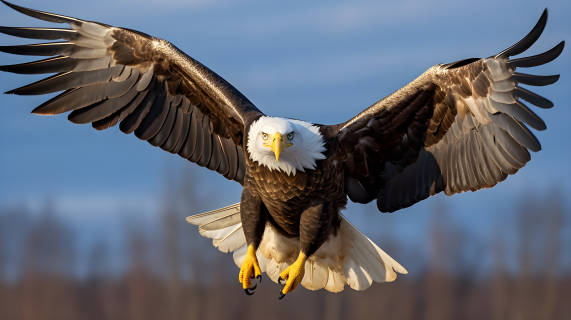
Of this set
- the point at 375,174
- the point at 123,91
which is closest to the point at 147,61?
the point at 123,91

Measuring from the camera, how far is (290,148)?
4305 mm

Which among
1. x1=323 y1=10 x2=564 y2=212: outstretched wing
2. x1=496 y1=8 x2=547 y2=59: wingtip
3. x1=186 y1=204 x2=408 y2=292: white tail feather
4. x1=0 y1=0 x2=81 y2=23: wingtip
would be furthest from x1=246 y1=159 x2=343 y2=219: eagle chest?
x1=0 y1=0 x2=81 y2=23: wingtip

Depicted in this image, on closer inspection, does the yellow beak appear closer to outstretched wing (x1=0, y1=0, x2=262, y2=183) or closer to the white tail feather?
outstretched wing (x1=0, y1=0, x2=262, y2=183)

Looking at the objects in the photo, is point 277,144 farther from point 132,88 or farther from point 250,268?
point 132,88

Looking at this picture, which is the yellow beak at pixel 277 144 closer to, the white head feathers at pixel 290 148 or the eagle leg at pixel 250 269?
the white head feathers at pixel 290 148

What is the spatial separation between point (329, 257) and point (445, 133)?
1.52 metres

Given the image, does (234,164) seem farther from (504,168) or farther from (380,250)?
(504,168)

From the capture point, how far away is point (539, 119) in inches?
163

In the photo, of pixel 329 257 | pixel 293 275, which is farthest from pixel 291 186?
pixel 329 257

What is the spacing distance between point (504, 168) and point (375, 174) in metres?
1.03

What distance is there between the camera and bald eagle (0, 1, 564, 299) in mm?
4410

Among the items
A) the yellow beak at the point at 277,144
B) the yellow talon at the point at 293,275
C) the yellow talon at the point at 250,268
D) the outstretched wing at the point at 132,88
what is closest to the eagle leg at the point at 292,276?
the yellow talon at the point at 293,275

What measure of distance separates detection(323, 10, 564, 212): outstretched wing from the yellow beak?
0.64 m

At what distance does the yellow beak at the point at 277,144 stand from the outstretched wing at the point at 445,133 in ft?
2.11
